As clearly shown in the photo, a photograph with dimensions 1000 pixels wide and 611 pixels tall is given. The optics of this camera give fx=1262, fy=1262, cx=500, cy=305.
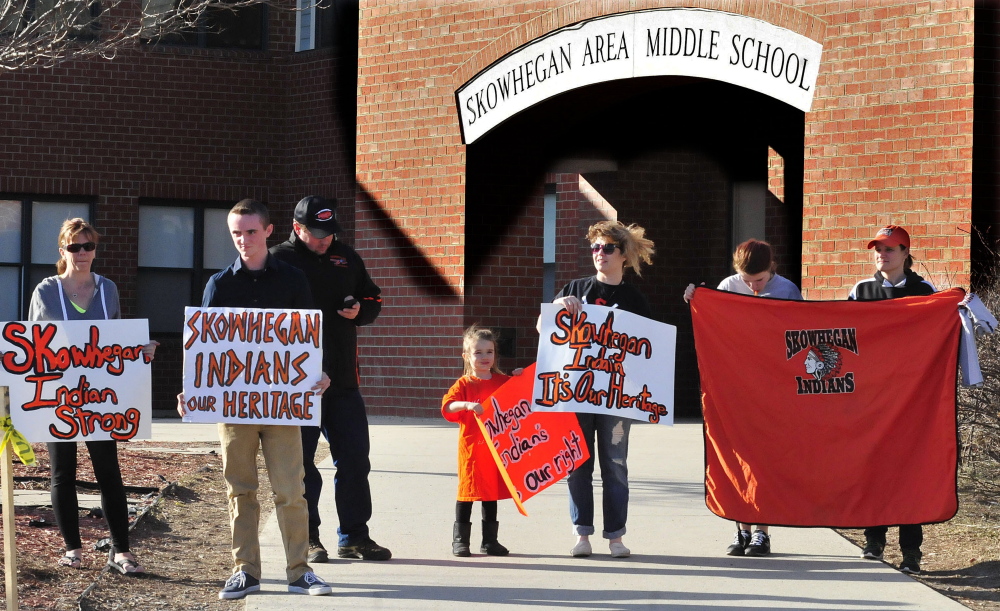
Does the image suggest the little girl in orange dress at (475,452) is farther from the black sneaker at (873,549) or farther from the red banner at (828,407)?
the black sneaker at (873,549)

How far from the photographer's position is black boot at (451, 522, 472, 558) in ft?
23.4

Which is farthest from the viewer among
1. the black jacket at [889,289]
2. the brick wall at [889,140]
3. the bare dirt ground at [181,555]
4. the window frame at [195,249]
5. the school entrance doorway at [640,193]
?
the window frame at [195,249]

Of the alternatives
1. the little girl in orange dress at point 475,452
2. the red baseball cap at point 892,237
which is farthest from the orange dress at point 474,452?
the red baseball cap at point 892,237

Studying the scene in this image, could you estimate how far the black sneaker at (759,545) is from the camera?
7203 millimetres

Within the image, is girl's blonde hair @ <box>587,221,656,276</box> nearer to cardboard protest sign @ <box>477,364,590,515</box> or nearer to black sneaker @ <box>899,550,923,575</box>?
cardboard protest sign @ <box>477,364,590,515</box>

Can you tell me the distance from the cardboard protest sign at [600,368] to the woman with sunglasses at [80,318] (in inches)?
83.7

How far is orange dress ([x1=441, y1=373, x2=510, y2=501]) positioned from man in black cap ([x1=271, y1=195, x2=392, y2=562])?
1.74ft

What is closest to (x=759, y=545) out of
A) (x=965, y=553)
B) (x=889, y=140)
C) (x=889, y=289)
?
(x=965, y=553)

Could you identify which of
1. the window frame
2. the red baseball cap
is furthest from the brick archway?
the window frame

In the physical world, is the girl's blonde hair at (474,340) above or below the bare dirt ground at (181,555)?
above

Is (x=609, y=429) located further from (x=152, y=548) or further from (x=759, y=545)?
(x=152, y=548)

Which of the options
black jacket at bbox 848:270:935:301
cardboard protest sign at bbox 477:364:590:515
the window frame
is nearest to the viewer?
cardboard protest sign at bbox 477:364:590:515

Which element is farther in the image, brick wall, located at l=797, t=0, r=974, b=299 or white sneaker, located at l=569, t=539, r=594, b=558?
brick wall, located at l=797, t=0, r=974, b=299

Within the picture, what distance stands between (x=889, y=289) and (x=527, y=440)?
2288mm
